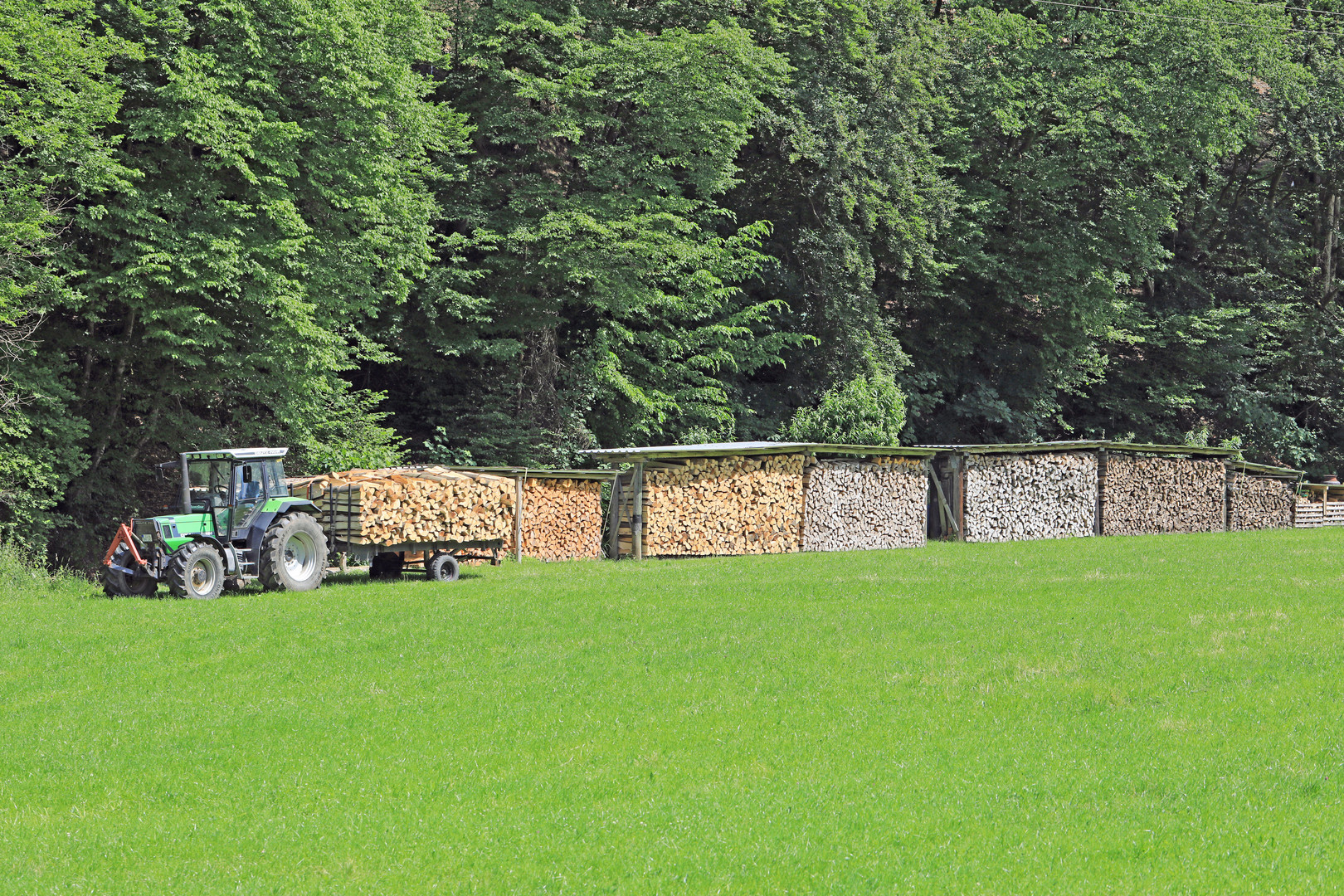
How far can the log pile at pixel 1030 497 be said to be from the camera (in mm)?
30812

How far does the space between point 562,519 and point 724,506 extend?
3.46 m

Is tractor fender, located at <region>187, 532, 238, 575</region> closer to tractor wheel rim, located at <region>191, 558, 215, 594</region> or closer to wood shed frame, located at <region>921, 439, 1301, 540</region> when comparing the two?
tractor wheel rim, located at <region>191, 558, 215, 594</region>

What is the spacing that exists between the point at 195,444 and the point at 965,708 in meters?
19.6

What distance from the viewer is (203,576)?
17.4 meters

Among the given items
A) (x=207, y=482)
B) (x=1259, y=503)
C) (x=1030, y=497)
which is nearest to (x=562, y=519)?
(x=207, y=482)

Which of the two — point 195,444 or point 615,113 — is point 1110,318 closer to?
point 615,113

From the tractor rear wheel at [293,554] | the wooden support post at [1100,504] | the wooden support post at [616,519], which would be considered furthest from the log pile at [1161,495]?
the tractor rear wheel at [293,554]

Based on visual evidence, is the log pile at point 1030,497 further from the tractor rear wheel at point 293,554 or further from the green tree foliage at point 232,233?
the tractor rear wheel at point 293,554

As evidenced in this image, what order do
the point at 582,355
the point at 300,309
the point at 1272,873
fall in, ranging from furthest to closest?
the point at 582,355 < the point at 300,309 < the point at 1272,873

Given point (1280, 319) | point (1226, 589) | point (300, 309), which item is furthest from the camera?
point (1280, 319)

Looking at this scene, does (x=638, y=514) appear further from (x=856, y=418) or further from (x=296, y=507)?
(x=856, y=418)

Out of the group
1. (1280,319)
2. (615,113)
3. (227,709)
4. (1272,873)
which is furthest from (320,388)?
(1280,319)

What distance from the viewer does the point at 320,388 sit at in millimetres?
25344

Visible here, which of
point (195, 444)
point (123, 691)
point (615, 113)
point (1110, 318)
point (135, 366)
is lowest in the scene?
point (123, 691)
